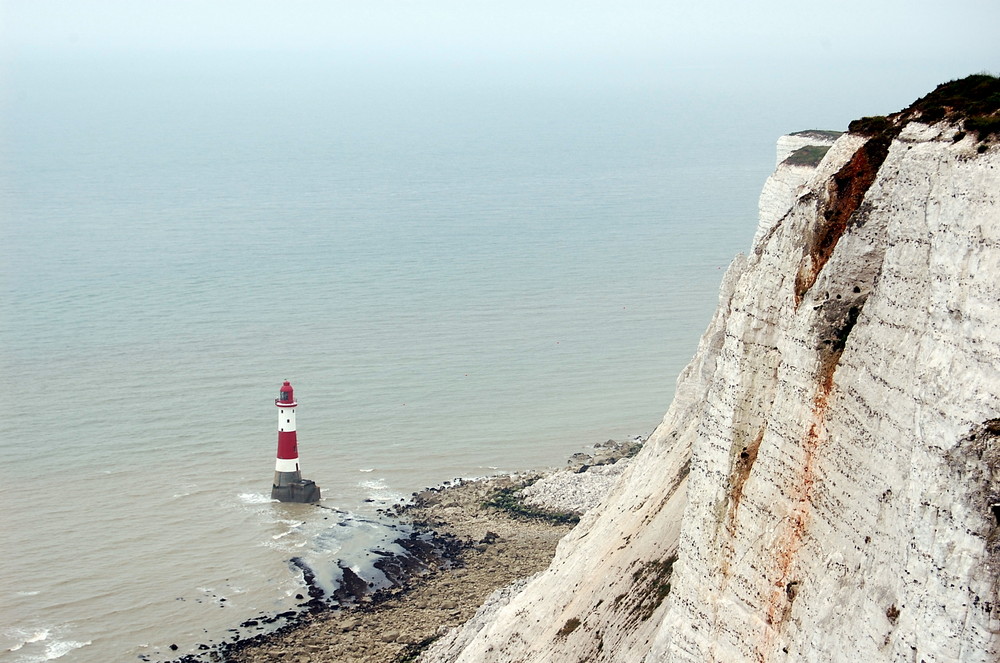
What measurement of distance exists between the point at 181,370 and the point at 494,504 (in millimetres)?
24422

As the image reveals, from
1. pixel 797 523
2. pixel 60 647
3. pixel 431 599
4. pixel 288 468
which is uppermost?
pixel 797 523

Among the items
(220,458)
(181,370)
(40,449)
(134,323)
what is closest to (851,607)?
(220,458)

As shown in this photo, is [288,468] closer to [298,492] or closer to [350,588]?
[298,492]

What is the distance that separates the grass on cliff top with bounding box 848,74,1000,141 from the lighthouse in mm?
31729

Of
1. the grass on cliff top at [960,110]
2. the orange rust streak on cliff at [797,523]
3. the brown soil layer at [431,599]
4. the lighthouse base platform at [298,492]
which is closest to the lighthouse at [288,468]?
the lighthouse base platform at [298,492]

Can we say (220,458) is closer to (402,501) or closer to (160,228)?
(402,501)

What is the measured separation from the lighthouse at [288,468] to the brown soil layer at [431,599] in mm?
3791

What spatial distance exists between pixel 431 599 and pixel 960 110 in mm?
24657

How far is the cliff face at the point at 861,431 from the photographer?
1041 cm

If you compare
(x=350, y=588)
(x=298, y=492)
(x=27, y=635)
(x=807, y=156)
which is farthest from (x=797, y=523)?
(x=298, y=492)

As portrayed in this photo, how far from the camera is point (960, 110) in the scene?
12766 millimetres

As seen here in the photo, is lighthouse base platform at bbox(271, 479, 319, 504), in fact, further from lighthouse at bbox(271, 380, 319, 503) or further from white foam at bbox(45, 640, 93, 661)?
white foam at bbox(45, 640, 93, 661)

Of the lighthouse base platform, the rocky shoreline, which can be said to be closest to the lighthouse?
the lighthouse base platform

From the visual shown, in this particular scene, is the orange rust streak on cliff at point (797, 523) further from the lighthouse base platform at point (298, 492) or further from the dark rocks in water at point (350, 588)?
the lighthouse base platform at point (298, 492)
